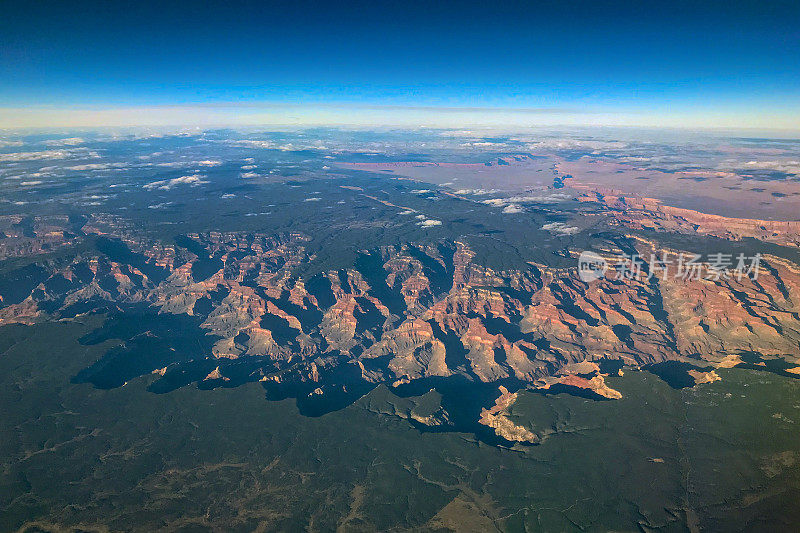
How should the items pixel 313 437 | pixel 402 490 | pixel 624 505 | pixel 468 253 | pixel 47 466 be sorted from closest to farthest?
1. pixel 624 505
2. pixel 402 490
3. pixel 47 466
4. pixel 313 437
5. pixel 468 253

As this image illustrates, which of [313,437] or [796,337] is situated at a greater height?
[796,337]

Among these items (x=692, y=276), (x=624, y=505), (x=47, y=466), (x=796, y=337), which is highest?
(x=692, y=276)

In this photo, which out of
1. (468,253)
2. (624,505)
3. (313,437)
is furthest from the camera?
(468,253)

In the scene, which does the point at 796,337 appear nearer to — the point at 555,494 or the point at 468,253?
the point at 555,494

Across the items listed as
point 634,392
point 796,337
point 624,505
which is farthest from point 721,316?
point 624,505

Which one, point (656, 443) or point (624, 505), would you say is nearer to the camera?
point (624, 505)

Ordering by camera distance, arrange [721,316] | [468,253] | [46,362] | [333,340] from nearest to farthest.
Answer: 1. [46,362]
2. [721,316]
3. [333,340]
4. [468,253]

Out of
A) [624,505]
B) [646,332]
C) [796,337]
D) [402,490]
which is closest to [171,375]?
[402,490]

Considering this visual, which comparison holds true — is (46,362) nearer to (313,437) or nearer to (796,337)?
(313,437)

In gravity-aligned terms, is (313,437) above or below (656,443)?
below
